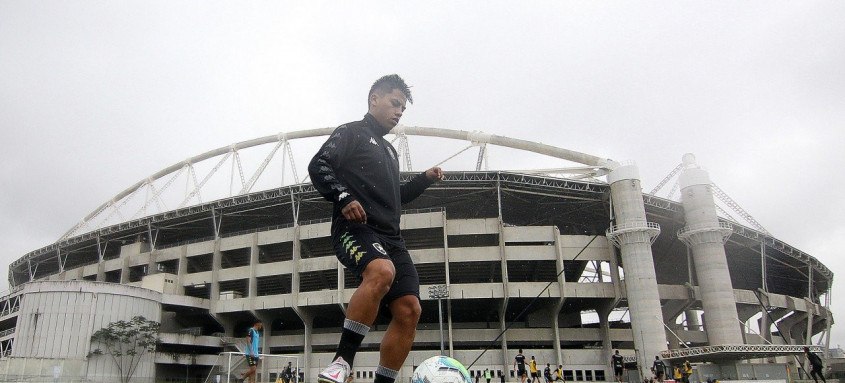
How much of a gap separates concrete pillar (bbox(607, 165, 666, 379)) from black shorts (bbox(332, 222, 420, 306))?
35194 mm

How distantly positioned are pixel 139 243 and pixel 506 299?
3232 centimetres

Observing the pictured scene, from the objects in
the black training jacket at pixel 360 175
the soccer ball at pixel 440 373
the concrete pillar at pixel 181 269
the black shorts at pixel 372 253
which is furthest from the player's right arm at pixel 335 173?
the concrete pillar at pixel 181 269

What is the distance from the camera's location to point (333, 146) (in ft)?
12.1

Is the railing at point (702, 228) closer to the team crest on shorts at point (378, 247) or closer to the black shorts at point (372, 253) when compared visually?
the black shorts at point (372, 253)

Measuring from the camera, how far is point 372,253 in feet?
11.4

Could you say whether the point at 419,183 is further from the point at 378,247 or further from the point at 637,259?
the point at 637,259

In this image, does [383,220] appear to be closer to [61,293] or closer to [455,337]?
[455,337]

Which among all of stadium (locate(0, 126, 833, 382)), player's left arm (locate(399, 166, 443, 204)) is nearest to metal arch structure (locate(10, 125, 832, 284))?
stadium (locate(0, 126, 833, 382))

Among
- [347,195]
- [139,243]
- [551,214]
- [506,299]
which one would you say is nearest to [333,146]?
[347,195]

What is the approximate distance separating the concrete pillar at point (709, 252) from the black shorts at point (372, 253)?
39.8m

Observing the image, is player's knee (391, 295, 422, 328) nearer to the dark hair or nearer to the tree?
the dark hair

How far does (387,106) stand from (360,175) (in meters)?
0.65

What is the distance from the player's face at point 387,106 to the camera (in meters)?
4.10

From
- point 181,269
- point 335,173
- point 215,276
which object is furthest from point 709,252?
point 335,173
